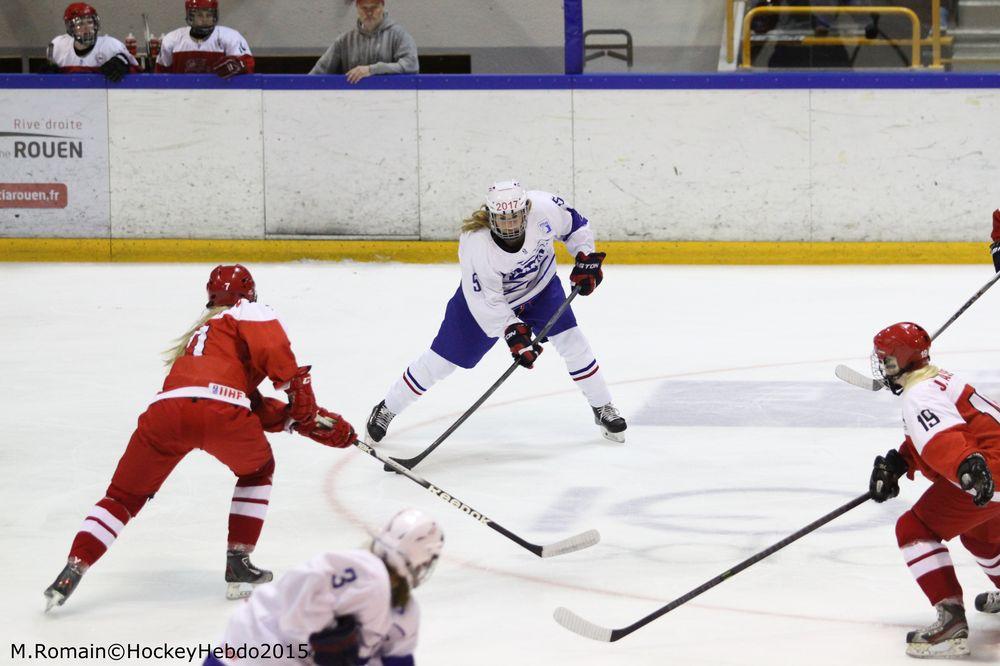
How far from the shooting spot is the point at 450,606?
12.3 ft

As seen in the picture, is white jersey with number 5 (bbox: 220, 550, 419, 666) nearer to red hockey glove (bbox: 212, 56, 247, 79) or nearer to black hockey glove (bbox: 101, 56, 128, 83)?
red hockey glove (bbox: 212, 56, 247, 79)

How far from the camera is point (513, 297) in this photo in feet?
18.0

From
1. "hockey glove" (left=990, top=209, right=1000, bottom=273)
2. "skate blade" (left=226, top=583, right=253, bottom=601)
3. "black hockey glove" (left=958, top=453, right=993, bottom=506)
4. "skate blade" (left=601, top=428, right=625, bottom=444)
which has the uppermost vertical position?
"hockey glove" (left=990, top=209, right=1000, bottom=273)

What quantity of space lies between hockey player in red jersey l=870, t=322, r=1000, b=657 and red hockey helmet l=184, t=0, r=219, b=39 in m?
7.18

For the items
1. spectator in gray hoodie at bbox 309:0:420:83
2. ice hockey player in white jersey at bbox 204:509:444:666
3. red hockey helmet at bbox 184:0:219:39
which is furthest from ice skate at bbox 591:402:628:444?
red hockey helmet at bbox 184:0:219:39

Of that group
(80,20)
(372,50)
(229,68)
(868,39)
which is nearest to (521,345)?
(372,50)

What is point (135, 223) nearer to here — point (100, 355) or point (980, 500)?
point (100, 355)

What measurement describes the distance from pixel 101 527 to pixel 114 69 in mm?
6569

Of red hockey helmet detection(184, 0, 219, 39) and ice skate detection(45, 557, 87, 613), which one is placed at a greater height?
red hockey helmet detection(184, 0, 219, 39)

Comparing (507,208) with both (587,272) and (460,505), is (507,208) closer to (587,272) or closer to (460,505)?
(587,272)

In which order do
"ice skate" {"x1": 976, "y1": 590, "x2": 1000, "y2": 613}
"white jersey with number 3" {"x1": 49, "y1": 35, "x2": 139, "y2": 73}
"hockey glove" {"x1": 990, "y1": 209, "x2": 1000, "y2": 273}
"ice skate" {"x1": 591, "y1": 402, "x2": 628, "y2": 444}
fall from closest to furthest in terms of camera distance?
"ice skate" {"x1": 976, "y1": 590, "x2": 1000, "y2": 613} < "ice skate" {"x1": 591, "y1": 402, "x2": 628, "y2": 444} < "hockey glove" {"x1": 990, "y1": 209, "x2": 1000, "y2": 273} < "white jersey with number 3" {"x1": 49, "y1": 35, "x2": 139, "y2": 73}

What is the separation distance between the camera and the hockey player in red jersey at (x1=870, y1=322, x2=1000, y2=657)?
10.7 feet

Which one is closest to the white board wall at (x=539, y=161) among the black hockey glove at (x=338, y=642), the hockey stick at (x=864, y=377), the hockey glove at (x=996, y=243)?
the hockey glove at (x=996, y=243)

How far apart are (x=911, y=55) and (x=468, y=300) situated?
536 cm
